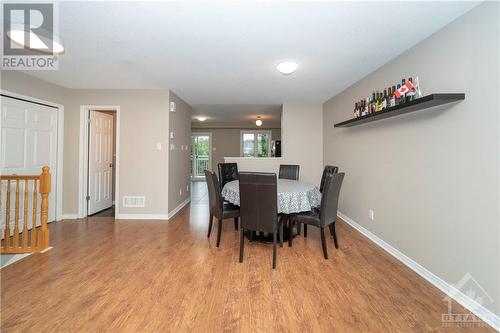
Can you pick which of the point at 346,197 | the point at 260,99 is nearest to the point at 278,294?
the point at 346,197

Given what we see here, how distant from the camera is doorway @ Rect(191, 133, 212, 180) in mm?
9858

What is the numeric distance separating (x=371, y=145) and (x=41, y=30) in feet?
12.9

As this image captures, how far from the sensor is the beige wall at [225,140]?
384 inches

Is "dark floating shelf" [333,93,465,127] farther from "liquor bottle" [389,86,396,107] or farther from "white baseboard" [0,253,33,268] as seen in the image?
"white baseboard" [0,253,33,268]

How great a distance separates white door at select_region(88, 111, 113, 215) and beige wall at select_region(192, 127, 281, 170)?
4.92 meters

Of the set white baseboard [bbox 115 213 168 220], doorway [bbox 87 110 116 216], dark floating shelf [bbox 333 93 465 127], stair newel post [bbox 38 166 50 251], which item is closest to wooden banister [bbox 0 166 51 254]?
stair newel post [bbox 38 166 50 251]

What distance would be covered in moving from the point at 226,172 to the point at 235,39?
2.48 meters

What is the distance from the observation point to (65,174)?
165 inches

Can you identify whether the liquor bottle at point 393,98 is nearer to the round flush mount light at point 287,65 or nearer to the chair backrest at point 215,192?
the round flush mount light at point 287,65

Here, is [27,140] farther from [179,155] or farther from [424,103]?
[424,103]

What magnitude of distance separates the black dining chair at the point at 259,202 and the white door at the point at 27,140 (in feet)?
10.7

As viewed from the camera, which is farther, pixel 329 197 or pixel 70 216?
pixel 70 216

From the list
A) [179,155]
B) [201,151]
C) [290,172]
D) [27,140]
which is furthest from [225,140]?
[27,140]

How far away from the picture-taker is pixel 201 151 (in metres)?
9.93
